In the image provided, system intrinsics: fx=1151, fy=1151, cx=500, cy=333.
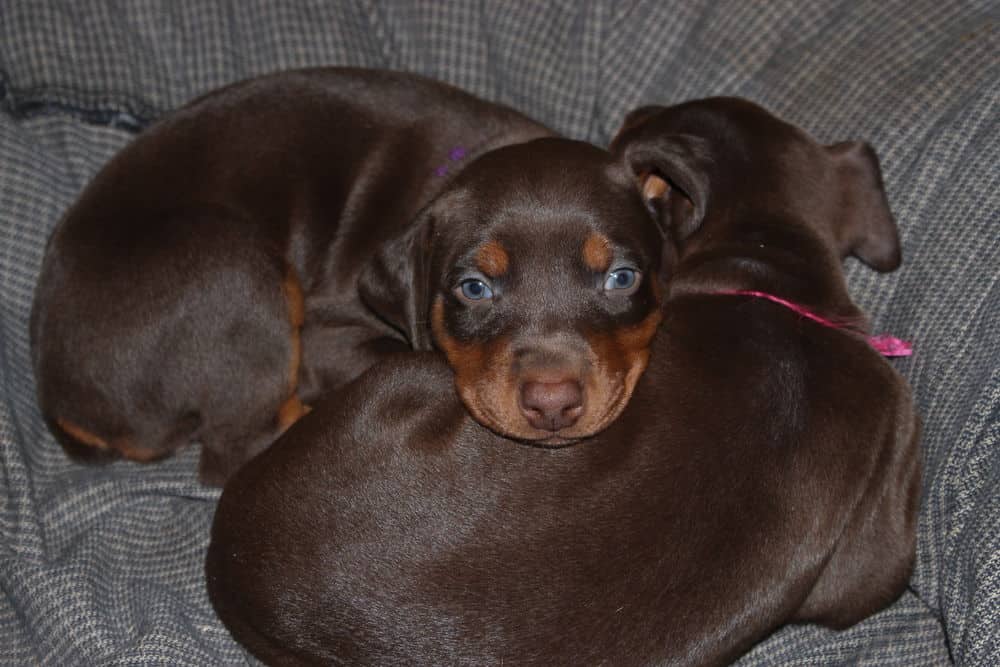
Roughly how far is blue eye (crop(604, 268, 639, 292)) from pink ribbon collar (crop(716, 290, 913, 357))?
336 millimetres

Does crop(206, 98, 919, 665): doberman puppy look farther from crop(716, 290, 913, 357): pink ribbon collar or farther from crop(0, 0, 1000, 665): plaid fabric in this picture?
crop(0, 0, 1000, 665): plaid fabric

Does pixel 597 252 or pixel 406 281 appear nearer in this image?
pixel 597 252

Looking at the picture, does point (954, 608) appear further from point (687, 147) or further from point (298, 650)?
point (298, 650)

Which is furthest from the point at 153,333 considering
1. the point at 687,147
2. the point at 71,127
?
the point at 687,147

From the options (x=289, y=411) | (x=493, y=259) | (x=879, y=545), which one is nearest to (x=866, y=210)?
(x=879, y=545)

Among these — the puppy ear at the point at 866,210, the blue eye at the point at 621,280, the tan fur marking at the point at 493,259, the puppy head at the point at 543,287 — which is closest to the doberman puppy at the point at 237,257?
the puppy head at the point at 543,287

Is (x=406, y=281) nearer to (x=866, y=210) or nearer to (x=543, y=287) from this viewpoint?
(x=543, y=287)

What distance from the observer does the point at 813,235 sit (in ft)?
12.3

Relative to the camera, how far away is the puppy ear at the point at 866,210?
12.7 feet

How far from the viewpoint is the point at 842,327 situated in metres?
3.54

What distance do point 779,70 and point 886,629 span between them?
2.09m

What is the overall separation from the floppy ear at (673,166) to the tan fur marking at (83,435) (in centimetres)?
202

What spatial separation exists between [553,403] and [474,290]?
57cm

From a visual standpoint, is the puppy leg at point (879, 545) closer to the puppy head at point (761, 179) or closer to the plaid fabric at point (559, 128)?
the plaid fabric at point (559, 128)
